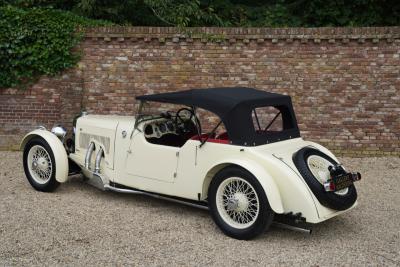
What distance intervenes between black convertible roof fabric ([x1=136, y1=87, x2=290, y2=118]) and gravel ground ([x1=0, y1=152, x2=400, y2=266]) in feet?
4.20

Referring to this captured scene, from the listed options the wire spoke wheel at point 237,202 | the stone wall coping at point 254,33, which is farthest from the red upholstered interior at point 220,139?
the stone wall coping at point 254,33

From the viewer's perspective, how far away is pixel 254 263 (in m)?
4.49

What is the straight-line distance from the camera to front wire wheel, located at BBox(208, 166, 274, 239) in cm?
495

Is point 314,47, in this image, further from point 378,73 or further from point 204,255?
point 204,255

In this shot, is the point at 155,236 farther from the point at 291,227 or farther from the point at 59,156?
the point at 59,156

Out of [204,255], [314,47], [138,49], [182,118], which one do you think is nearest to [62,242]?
[204,255]

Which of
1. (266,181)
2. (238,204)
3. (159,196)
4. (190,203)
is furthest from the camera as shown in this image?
(159,196)

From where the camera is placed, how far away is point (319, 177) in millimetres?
5129

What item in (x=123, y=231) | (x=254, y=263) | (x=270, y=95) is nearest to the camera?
(x=254, y=263)

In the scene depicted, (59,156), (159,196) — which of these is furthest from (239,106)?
(59,156)

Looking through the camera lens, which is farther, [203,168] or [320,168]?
[203,168]

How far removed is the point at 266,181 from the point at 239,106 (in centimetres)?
95

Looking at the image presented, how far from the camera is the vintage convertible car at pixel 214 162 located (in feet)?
16.5

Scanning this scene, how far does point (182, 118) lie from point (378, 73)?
426cm
